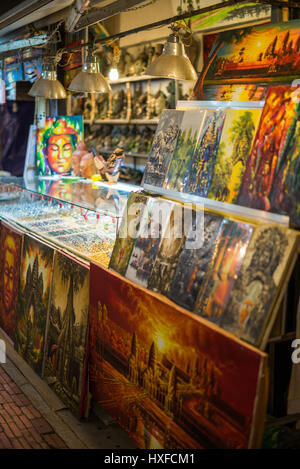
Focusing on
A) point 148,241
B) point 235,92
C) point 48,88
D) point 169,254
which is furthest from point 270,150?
point 48,88

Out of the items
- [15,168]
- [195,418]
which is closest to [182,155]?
[195,418]

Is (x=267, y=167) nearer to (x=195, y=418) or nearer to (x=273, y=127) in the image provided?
(x=273, y=127)

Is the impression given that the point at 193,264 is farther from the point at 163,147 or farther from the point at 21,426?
the point at 21,426

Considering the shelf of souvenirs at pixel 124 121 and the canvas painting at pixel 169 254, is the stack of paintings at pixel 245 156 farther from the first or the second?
the shelf of souvenirs at pixel 124 121

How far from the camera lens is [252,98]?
2287 millimetres

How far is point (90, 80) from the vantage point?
400 centimetres

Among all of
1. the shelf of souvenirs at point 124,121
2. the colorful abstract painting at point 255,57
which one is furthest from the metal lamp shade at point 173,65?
the shelf of souvenirs at point 124,121

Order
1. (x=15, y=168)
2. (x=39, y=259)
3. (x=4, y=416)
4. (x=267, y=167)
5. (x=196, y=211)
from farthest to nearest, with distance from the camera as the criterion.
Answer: (x=15, y=168) < (x=39, y=259) < (x=4, y=416) < (x=196, y=211) < (x=267, y=167)

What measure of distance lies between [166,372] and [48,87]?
3.17 metres

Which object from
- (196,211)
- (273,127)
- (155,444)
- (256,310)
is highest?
(273,127)

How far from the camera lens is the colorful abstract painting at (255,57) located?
2164 mm

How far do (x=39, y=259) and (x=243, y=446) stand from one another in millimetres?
2174

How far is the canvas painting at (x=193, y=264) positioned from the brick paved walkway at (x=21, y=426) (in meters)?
1.20

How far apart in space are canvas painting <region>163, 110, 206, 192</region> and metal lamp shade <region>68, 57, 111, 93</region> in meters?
1.70
